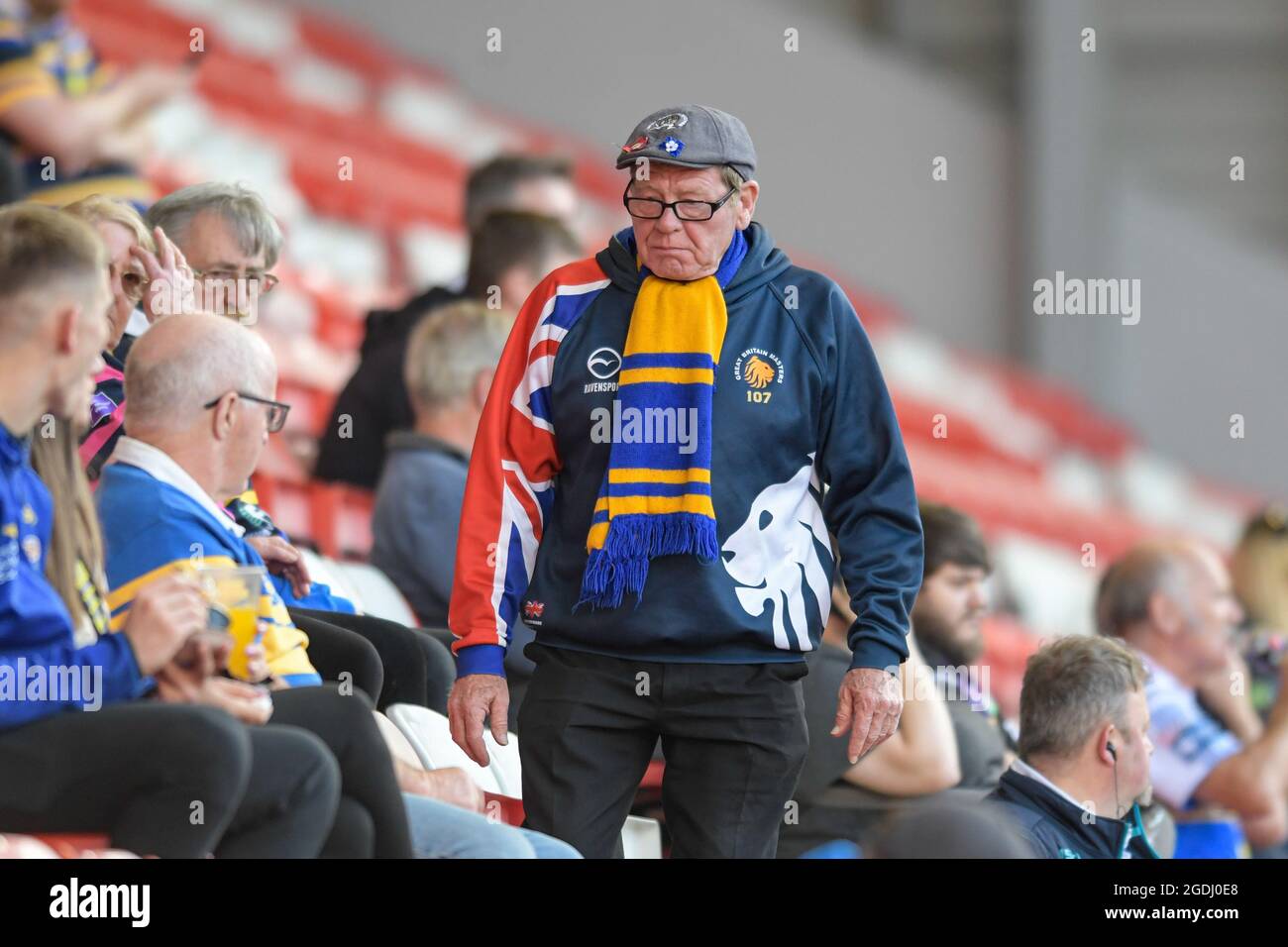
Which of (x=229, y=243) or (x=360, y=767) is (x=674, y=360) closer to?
(x=360, y=767)

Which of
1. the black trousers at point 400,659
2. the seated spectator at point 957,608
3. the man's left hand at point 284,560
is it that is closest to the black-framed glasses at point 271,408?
the man's left hand at point 284,560

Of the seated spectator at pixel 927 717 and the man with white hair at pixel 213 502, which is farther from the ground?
the man with white hair at pixel 213 502

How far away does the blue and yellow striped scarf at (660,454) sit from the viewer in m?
2.08

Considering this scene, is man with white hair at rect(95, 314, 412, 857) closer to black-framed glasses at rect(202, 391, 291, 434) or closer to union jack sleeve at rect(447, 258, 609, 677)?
black-framed glasses at rect(202, 391, 291, 434)

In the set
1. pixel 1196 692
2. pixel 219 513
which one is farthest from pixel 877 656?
pixel 1196 692

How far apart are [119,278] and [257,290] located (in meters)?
0.25

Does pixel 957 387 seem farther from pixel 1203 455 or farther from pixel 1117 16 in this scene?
pixel 1117 16

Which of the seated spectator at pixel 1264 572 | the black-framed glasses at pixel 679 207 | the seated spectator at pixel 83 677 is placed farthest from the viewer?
the seated spectator at pixel 1264 572

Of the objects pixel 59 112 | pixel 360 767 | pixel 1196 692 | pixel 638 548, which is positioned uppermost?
pixel 59 112

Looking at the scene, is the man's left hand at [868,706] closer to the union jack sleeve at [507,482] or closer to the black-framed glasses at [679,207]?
the union jack sleeve at [507,482]

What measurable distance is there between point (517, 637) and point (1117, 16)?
934 cm

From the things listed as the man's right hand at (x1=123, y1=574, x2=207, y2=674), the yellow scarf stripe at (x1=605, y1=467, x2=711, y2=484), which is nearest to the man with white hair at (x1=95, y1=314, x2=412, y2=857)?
the man's right hand at (x1=123, y1=574, x2=207, y2=674)

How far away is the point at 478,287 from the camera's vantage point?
3619mm
